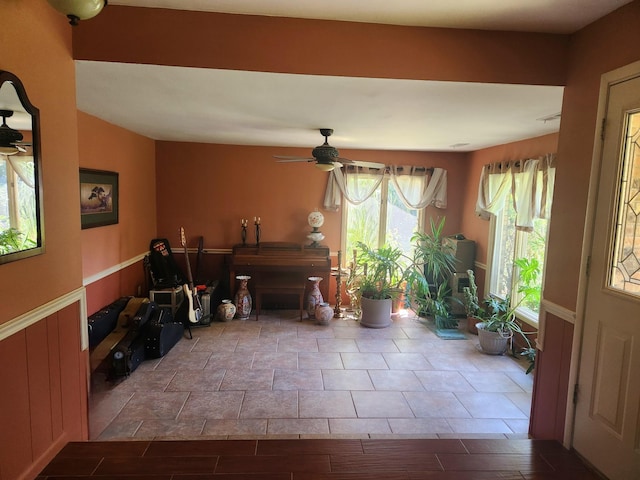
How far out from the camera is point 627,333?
5.81 ft

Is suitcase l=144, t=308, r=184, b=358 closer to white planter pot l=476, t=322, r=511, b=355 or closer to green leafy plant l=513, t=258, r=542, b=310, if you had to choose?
white planter pot l=476, t=322, r=511, b=355

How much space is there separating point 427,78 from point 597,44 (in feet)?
2.79

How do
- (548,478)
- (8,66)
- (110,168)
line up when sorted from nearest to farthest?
1. (8,66)
2. (548,478)
3. (110,168)

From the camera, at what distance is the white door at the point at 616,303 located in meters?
1.75

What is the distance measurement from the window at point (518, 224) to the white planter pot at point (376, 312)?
133 centimetres

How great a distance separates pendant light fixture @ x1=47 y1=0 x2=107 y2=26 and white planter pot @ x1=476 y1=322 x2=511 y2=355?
4.17m

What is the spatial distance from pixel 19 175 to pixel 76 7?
767 millimetres

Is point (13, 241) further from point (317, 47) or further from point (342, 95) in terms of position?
point (342, 95)

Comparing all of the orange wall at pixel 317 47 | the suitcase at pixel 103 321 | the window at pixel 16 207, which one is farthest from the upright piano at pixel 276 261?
the window at pixel 16 207

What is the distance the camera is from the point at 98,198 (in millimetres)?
3684

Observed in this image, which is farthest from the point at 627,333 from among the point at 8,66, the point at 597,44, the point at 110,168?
the point at 110,168

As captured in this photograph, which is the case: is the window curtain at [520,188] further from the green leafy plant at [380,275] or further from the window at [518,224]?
the green leafy plant at [380,275]

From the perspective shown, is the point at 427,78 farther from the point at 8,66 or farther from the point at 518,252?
the point at 518,252

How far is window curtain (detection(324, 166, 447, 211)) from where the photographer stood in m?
5.40
